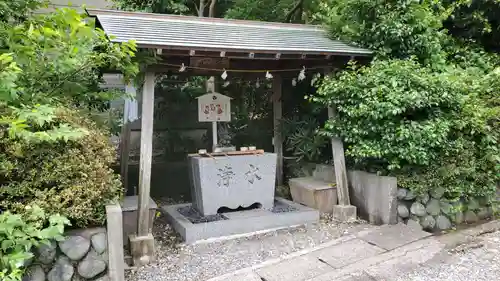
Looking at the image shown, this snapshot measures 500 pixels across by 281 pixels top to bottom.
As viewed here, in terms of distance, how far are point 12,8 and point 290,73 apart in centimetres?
460

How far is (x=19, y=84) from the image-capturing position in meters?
3.42

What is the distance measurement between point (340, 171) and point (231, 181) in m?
1.84

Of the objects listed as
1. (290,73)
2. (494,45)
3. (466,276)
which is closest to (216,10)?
(290,73)

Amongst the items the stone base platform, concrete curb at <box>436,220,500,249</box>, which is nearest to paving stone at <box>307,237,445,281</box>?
concrete curb at <box>436,220,500,249</box>

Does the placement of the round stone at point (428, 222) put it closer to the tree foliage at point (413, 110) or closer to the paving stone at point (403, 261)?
the tree foliage at point (413, 110)

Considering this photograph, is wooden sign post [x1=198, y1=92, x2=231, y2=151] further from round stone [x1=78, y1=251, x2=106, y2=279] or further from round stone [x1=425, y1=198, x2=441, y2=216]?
round stone [x1=425, y1=198, x2=441, y2=216]

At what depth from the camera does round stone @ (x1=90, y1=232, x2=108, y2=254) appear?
10.0 feet

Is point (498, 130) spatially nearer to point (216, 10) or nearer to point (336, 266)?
point (336, 266)

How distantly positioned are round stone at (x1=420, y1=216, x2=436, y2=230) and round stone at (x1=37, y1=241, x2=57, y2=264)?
4.86 metres

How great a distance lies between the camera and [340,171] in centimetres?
577

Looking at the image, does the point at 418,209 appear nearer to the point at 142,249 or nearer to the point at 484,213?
the point at 484,213

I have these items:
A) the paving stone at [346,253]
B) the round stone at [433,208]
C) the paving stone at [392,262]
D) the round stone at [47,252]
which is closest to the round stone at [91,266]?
the round stone at [47,252]

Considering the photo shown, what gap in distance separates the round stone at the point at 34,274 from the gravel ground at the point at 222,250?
1.16 meters

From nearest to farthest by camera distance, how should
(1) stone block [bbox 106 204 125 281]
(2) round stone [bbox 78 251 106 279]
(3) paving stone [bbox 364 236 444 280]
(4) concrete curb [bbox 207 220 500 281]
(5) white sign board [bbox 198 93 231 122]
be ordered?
(2) round stone [bbox 78 251 106 279] → (1) stone block [bbox 106 204 125 281] → (3) paving stone [bbox 364 236 444 280] → (4) concrete curb [bbox 207 220 500 281] → (5) white sign board [bbox 198 93 231 122]
